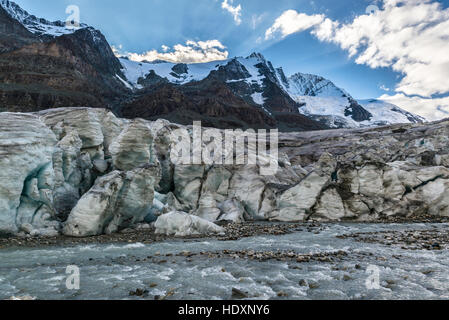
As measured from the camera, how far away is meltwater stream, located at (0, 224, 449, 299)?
24.0ft

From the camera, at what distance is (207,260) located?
10562 mm

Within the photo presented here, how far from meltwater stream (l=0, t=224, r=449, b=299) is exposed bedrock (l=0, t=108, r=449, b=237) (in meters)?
3.72

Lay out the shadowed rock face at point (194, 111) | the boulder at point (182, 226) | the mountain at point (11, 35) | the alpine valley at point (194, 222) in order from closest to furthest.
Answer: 1. the alpine valley at point (194, 222)
2. the boulder at point (182, 226)
3. the mountain at point (11, 35)
4. the shadowed rock face at point (194, 111)

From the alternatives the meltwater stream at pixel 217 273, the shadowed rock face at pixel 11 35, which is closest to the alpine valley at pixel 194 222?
the meltwater stream at pixel 217 273

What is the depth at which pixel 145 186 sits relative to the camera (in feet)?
61.7

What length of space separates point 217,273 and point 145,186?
10.9 meters

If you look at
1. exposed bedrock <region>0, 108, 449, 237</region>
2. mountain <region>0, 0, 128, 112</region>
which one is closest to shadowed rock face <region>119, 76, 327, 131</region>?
mountain <region>0, 0, 128, 112</region>

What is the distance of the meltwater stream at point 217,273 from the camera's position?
7.32 m

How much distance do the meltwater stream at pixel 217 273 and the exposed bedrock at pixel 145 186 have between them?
3715mm

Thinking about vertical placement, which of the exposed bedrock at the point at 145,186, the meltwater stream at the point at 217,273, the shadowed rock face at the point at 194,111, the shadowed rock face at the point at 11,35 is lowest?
the meltwater stream at the point at 217,273

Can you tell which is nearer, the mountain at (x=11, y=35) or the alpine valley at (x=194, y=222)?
the alpine valley at (x=194, y=222)

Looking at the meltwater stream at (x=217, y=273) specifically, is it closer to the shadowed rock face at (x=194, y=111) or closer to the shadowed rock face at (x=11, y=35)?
the shadowed rock face at (x=194, y=111)
